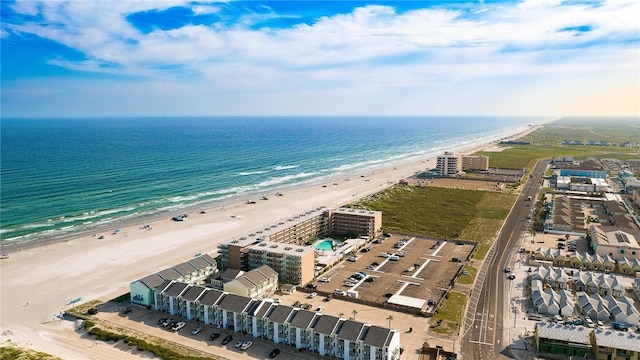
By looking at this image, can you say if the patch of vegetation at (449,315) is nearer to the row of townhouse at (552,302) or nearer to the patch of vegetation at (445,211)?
the row of townhouse at (552,302)

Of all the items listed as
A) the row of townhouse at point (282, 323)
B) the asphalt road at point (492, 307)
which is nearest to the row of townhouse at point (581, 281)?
the asphalt road at point (492, 307)

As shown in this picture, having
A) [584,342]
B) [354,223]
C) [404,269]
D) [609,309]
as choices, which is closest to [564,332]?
[584,342]

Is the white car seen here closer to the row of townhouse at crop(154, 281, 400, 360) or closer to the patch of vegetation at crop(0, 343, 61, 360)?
the row of townhouse at crop(154, 281, 400, 360)

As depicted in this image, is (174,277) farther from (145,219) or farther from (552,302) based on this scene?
(552,302)

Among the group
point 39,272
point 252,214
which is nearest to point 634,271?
point 252,214

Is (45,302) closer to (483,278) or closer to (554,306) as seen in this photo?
(483,278)
